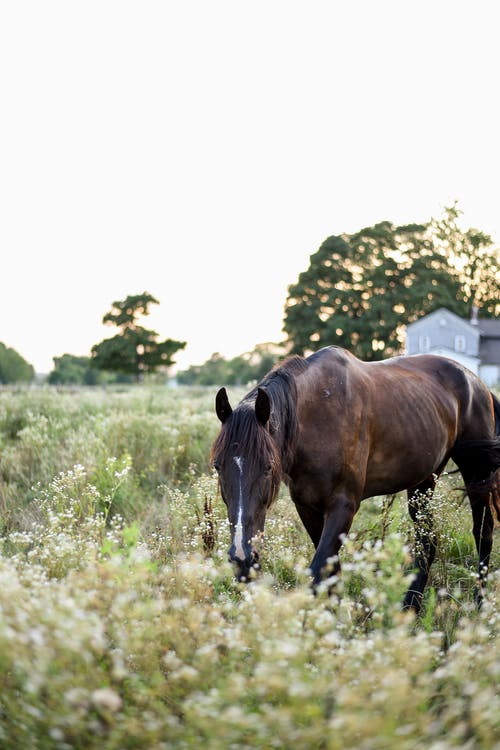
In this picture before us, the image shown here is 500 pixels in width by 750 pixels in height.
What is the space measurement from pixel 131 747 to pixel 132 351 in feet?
204

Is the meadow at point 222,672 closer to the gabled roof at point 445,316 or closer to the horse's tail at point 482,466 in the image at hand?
the horse's tail at point 482,466

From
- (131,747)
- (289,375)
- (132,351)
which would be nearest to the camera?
(131,747)

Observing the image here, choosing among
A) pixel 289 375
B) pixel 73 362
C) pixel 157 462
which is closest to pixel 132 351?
pixel 73 362

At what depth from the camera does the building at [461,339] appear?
44.7 meters

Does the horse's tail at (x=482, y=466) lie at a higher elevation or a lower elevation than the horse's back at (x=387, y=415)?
lower

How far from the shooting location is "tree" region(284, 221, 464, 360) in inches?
1677

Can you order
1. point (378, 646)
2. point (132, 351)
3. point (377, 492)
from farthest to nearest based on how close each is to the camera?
point (132, 351)
point (377, 492)
point (378, 646)

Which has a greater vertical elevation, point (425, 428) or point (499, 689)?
point (425, 428)

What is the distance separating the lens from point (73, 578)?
240cm

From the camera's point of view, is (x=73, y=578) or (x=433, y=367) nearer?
(x=73, y=578)

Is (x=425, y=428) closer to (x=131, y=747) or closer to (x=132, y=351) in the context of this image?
(x=131, y=747)

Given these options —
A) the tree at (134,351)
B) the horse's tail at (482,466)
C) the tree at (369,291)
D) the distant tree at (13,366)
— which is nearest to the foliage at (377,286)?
the tree at (369,291)

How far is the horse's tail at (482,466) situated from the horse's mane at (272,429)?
2.14m

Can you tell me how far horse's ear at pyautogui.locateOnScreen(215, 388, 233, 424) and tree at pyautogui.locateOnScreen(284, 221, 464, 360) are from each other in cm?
3841
